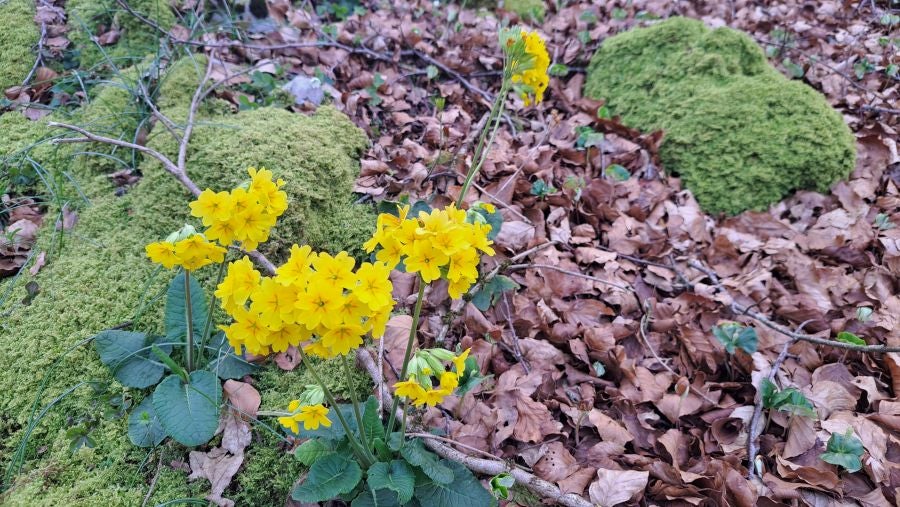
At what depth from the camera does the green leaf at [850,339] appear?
2154mm

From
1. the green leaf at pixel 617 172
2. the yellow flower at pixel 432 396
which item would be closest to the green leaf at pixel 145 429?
the yellow flower at pixel 432 396

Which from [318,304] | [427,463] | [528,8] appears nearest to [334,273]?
[318,304]

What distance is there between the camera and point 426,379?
1.39 m

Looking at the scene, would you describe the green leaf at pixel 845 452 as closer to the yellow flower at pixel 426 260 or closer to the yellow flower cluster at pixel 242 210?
the yellow flower at pixel 426 260

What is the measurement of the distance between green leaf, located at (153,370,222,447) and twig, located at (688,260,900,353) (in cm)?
235

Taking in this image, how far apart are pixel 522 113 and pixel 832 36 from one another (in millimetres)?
2937

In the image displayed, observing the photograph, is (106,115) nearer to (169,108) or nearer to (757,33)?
(169,108)

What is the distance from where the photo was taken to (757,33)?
4469 millimetres

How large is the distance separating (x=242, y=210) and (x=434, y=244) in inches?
23.3

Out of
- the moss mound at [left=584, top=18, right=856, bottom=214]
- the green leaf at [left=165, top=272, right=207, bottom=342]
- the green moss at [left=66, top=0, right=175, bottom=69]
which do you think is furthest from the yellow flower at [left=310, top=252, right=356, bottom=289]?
the green moss at [left=66, top=0, right=175, bottom=69]

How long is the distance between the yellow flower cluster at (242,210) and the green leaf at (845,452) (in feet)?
6.68

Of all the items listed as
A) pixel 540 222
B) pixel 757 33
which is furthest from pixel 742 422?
pixel 757 33

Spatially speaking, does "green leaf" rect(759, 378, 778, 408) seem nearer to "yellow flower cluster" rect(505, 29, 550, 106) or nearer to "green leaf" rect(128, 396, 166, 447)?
"yellow flower cluster" rect(505, 29, 550, 106)

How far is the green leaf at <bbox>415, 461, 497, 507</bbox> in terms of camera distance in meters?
1.56
